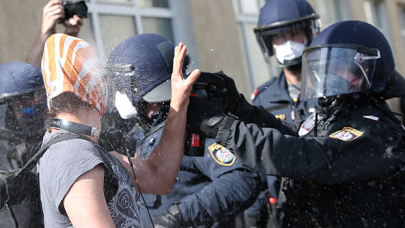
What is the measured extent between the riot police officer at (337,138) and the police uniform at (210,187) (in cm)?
27

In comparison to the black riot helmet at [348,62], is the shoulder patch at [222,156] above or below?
below

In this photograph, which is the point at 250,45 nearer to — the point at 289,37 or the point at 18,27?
the point at 289,37

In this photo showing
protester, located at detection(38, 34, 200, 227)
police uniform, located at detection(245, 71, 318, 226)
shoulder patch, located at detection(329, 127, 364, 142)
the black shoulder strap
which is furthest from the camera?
police uniform, located at detection(245, 71, 318, 226)

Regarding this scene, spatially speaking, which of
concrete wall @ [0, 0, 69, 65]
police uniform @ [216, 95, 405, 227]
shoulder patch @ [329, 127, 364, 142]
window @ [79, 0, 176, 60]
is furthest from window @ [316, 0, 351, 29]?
shoulder patch @ [329, 127, 364, 142]

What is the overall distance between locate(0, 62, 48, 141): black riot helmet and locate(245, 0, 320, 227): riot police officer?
1.72m

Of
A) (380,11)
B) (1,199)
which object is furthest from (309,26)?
(380,11)

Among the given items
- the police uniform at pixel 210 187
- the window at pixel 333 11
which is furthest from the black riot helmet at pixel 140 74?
the window at pixel 333 11

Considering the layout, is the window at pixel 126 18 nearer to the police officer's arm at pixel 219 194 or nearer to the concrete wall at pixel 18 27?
the concrete wall at pixel 18 27

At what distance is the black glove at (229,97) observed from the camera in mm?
1950

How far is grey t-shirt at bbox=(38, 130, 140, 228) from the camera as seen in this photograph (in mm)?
1194

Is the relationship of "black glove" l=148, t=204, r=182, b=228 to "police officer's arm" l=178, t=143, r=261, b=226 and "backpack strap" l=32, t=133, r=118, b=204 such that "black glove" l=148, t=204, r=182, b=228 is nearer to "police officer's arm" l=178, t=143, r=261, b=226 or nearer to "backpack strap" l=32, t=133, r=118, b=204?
"police officer's arm" l=178, t=143, r=261, b=226

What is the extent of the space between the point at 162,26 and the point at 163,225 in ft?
13.1

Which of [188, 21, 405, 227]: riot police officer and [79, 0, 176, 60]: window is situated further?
[79, 0, 176, 60]: window

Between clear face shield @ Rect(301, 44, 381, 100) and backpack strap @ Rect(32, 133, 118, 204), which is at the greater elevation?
clear face shield @ Rect(301, 44, 381, 100)
